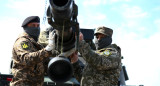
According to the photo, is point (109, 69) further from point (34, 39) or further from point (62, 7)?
point (62, 7)

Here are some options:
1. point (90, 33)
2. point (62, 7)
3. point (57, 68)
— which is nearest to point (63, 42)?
point (57, 68)

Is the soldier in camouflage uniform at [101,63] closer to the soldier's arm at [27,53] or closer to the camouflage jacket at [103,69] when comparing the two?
the camouflage jacket at [103,69]

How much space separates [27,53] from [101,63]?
1.39 meters

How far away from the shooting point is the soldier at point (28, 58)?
226 inches

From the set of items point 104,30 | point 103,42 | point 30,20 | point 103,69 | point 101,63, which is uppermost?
point 30,20

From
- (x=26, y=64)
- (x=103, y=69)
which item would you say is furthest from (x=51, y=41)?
(x=103, y=69)

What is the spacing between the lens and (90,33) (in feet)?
33.0

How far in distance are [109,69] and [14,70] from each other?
181cm

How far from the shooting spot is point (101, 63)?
618 cm

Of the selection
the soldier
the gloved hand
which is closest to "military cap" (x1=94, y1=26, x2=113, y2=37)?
the soldier

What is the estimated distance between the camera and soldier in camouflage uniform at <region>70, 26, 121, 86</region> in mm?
6149

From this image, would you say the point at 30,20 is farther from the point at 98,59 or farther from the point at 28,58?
the point at 98,59


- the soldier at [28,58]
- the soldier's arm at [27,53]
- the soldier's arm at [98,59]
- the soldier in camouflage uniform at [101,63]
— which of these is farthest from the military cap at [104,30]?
the soldier's arm at [27,53]

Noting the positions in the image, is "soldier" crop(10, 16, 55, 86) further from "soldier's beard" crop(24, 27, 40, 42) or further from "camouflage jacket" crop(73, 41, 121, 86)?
"camouflage jacket" crop(73, 41, 121, 86)
